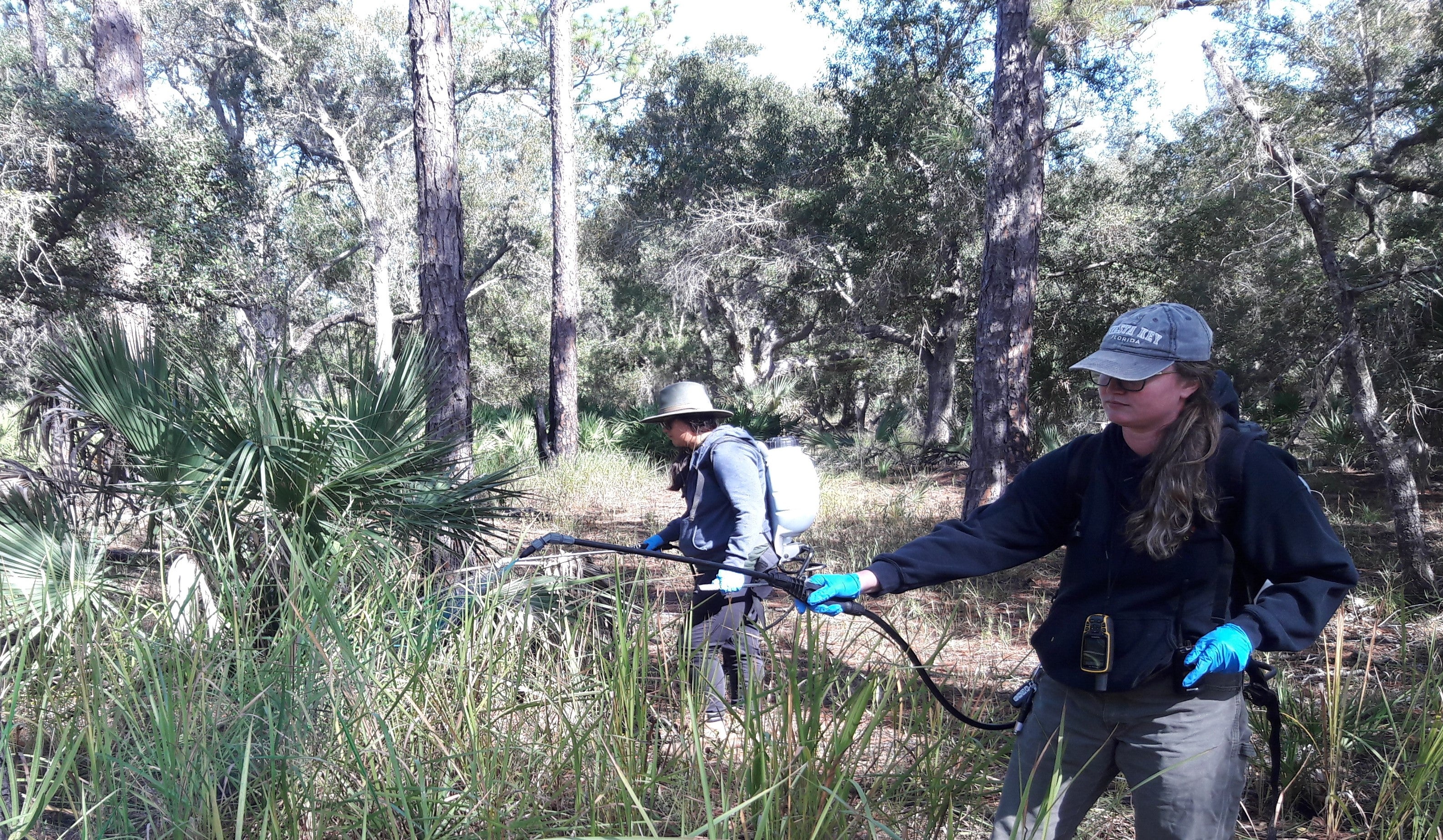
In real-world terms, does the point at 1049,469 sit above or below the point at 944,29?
below

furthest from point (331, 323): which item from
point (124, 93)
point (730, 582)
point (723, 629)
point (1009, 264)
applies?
point (730, 582)

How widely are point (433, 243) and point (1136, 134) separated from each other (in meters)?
17.1

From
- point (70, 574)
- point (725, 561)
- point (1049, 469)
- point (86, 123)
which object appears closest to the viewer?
point (1049, 469)

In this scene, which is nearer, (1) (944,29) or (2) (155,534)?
(2) (155,534)

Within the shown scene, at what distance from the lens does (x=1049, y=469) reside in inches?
98.4

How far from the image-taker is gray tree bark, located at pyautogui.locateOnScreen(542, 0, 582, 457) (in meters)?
15.5

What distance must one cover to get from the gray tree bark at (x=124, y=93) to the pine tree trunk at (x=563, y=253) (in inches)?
234

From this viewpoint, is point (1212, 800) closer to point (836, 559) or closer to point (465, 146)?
point (836, 559)

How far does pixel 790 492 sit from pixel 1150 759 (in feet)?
7.18

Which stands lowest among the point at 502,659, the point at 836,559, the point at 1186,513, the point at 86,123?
the point at 836,559

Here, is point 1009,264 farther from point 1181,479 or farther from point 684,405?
point 1181,479

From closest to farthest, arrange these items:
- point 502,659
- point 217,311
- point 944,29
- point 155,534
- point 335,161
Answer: point 502,659
point 155,534
point 217,311
point 944,29
point 335,161

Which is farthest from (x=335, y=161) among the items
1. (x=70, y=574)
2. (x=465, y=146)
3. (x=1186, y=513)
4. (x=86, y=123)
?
(x=1186, y=513)

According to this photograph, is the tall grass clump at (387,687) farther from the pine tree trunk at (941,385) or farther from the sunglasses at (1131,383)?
the pine tree trunk at (941,385)
